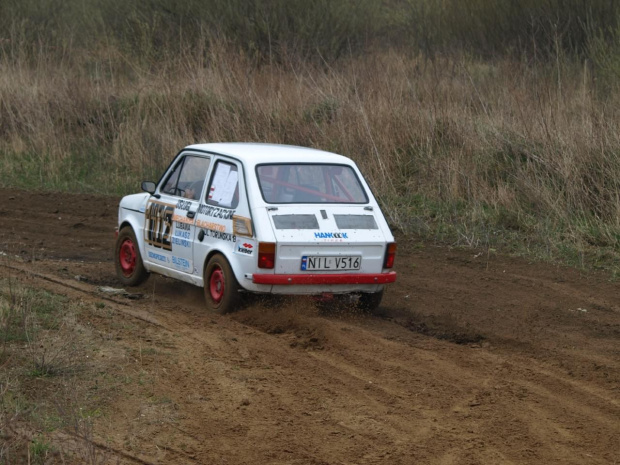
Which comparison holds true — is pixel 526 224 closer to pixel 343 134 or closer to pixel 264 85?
pixel 343 134

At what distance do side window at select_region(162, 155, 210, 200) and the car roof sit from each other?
14 centimetres

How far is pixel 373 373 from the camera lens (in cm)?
712

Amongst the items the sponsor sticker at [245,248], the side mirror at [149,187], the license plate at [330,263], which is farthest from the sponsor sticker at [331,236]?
the side mirror at [149,187]

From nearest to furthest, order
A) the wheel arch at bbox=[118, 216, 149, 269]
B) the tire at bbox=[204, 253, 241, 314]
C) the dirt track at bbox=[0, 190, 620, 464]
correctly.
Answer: the dirt track at bbox=[0, 190, 620, 464] → the tire at bbox=[204, 253, 241, 314] → the wheel arch at bbox=[118, 216, 149, 269]

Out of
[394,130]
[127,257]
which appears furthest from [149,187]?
[394,130]

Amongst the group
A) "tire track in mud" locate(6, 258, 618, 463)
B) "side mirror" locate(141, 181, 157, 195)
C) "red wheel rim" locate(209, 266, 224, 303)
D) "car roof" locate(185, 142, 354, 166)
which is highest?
"car roof" locate(185, 142, 354, 166)

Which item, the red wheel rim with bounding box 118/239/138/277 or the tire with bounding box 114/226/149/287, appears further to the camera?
the red wheel rim with bounding box 118/239/138/277

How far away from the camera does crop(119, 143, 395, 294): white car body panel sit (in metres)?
8.59

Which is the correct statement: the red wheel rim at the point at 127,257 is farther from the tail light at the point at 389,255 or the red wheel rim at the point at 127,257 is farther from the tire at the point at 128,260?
the tail light at the point at 389,255

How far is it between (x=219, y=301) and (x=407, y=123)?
7693 millimetres

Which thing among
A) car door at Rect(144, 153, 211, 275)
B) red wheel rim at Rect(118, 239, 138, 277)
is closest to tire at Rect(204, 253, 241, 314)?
car door at Rect(144, 153, 211, 275)

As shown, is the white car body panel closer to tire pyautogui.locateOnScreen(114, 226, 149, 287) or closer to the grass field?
tire pyautogui.locateOnScreen(114, 226, 149, 287)

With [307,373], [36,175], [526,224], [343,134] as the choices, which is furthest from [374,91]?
[307,373]

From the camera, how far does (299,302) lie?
8.99 metres
